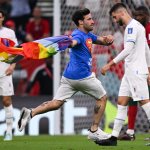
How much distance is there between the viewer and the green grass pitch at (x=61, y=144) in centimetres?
1318

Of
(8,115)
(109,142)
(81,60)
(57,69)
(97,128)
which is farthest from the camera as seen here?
(57,69)

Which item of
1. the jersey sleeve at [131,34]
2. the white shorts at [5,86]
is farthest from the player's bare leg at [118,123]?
the white shorts at [5,86]

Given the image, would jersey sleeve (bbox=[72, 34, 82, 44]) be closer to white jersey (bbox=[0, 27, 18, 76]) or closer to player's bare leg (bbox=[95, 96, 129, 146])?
player's bare leg (bbox=[95, 96, 129, 146])

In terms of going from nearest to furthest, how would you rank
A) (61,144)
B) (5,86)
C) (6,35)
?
1. (61,144)
2. (6,35)
3. (5,86)

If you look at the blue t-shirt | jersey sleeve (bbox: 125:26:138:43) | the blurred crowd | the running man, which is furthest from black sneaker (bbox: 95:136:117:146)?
the blurred crowd

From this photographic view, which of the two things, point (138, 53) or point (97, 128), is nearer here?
point (138, 53)

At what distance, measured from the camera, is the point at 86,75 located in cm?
1371

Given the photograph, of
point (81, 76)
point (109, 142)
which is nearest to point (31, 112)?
point (81, 76)

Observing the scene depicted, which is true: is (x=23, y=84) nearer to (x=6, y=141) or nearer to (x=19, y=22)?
(x=19, y=22)

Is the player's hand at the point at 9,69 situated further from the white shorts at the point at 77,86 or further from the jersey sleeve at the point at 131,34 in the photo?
the jersey sleeve at the point at 131,34

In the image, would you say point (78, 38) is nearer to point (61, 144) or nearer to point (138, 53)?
point (138, 53)

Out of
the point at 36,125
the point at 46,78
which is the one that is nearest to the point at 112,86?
the point at 36,125

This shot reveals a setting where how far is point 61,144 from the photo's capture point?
559 inches

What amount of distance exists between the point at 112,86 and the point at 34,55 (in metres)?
6.46
